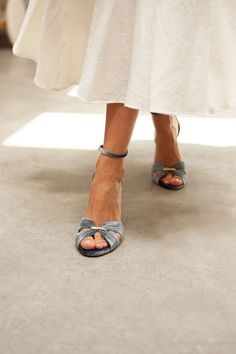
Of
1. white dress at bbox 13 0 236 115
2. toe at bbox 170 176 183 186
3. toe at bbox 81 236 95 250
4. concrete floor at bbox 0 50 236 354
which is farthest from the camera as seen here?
toe at bbox 170 176 183 186

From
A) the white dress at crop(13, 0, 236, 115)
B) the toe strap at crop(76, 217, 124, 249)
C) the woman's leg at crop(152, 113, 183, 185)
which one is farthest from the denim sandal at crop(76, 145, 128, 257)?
the woman's leg at crop(152, 113, 183, 185)

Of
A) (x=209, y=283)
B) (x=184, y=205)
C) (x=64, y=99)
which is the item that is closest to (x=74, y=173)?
(x=184, y=205)

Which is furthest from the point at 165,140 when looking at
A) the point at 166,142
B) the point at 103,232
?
the point at 103,232

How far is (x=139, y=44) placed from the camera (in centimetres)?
95

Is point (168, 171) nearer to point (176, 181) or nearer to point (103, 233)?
point (176, 181)

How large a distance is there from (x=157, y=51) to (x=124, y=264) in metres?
0.41

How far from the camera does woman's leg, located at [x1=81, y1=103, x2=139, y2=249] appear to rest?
1.09 metres

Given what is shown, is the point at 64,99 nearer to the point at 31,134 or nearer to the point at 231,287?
the point at 31,134

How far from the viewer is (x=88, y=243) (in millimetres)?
1043

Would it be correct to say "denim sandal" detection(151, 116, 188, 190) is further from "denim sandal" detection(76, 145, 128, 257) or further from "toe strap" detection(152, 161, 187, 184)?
"denim sandal" detection(76, 145, 128, 257)

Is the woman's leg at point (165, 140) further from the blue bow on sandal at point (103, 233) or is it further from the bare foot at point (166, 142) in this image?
the blue bow on sandal at point (103, 233)

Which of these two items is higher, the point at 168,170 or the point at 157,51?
the point at 157,51

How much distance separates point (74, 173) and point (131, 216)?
1.02 ft

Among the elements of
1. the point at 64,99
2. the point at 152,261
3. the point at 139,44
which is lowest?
the point at 64,99
